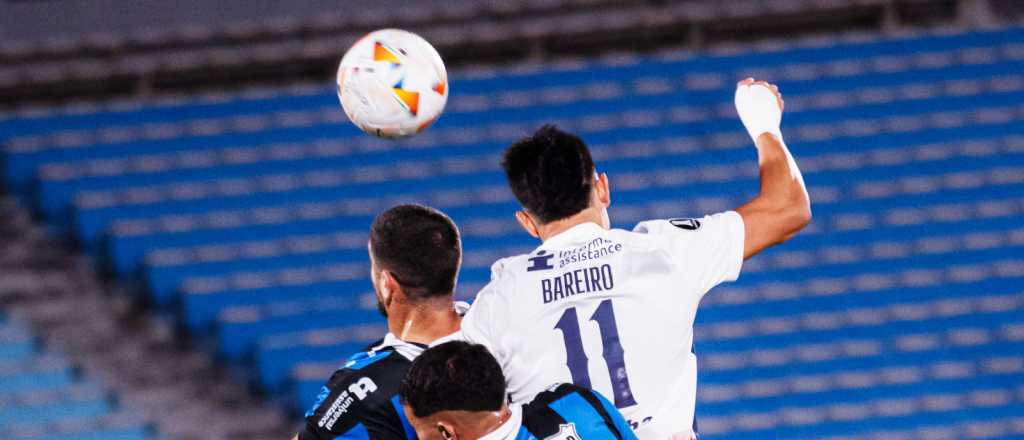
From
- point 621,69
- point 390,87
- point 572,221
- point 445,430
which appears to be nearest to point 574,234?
point 572,221

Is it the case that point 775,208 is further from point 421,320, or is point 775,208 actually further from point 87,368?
point 87,368

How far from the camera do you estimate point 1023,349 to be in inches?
339

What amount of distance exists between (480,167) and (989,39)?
4004mm

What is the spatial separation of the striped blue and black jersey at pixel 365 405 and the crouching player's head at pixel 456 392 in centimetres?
29

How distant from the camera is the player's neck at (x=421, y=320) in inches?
122

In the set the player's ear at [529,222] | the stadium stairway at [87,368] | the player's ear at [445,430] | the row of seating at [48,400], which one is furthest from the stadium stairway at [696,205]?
the player's ear at [445,430]

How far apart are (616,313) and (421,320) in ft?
1.56

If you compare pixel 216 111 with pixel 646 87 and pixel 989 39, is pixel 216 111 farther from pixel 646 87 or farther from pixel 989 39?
pixel 989 39

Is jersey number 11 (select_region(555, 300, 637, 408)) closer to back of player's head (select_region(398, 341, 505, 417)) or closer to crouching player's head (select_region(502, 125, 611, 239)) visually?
crouching player's head (select_region(502, 125, 611, 239))

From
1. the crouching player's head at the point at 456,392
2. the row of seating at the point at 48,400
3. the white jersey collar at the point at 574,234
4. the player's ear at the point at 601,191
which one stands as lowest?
the crouching player's head at the point at 456,392

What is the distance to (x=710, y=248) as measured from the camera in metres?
2.98

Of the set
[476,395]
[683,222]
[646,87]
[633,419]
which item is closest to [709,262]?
[683,222]

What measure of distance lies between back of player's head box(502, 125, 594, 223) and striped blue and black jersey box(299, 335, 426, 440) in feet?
1.47

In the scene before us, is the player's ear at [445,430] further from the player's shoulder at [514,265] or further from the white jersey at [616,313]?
the player's shoulder at [514,265]
